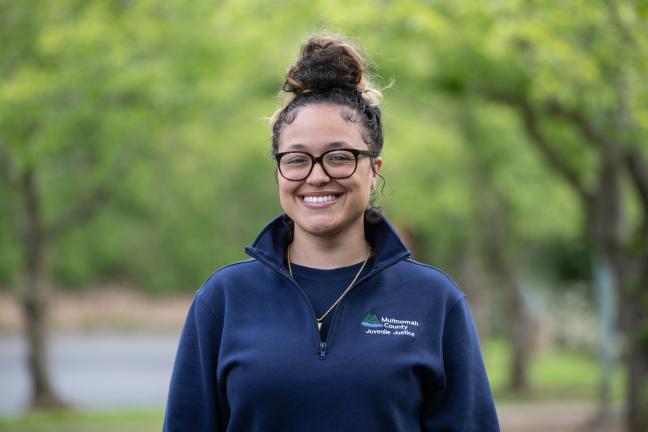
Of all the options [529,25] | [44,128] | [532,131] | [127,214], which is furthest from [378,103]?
[127,214]

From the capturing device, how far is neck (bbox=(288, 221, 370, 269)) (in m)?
2.96

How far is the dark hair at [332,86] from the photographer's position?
295cm

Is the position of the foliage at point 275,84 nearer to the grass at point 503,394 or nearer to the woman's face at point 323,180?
the woman's face at point 323,180

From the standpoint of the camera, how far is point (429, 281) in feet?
9.68

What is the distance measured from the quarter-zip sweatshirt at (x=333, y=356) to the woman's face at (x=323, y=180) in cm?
14

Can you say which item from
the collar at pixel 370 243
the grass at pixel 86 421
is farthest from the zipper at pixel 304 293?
the grass at pixel 86 421

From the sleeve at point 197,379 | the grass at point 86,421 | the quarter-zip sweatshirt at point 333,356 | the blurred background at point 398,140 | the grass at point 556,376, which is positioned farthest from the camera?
the grass at point 556,376

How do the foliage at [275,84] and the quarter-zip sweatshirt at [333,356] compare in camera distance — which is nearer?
→ the quarter-zip sweatshirt at [333,356]

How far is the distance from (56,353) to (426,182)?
1127 centimetres

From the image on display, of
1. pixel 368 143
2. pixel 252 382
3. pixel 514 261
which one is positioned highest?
pixel 514 261

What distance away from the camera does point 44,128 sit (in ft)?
41.1

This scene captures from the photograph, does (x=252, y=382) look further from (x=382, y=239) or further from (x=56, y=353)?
(x=56, y=353)

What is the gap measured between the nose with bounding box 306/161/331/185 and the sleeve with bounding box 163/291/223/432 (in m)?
0.44

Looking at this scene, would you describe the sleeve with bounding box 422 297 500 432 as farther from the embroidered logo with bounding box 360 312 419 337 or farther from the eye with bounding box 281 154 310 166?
the eye with bounding box 281 154 310 166
